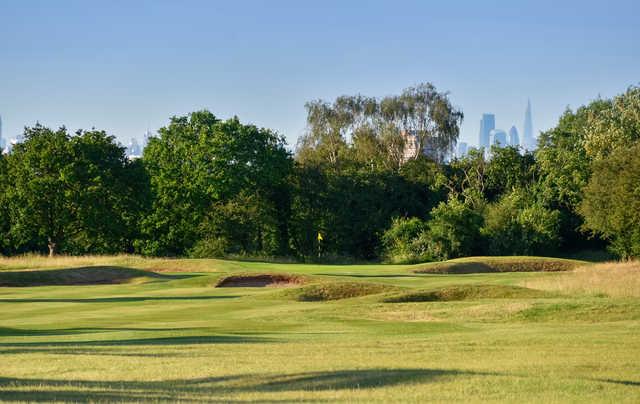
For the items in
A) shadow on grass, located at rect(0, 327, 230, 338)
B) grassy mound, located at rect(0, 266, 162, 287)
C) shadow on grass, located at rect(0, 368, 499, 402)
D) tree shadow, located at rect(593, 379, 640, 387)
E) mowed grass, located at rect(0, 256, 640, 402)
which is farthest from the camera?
grassy mound, located at rect(0, 266, 162, 287)

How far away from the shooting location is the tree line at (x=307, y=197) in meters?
62.8

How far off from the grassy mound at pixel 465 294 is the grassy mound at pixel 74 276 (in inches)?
711

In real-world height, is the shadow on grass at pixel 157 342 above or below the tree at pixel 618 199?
below

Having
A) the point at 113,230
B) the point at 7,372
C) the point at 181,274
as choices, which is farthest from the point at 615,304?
the point at 113,230

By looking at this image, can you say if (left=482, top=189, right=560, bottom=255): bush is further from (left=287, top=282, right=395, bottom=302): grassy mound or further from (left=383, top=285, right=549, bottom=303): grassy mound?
(left=383, top=285, right=549, bottom=303): grassy mound

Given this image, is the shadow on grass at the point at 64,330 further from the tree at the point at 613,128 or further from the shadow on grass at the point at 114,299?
the tree at the point at 613,128

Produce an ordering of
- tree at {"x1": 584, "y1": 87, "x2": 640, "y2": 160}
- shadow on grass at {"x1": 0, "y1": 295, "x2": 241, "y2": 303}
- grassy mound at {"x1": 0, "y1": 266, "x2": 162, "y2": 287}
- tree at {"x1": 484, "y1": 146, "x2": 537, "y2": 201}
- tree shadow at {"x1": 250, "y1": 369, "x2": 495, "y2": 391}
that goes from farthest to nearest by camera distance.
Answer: tree at {"x1": 484, "y1": 146, "x2": 537, "y2": 201}
tree at {"x1": 584, "y1": 87, "x2": 640, "y2": 160}
grassy mound at {"x1": 0, "y1": 266, "x2": 162, "y2": 287}
shadow on grass at {"x1": 0, "y1": 295, "x2": 241, "y2": 303}
tree shadow at {"x1": 250, "y1": 369, "x2": 495, "y2": 391}

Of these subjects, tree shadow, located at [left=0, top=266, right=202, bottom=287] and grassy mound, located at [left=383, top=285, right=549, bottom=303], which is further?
tree shadow, located at [left=0, top=266, right=202, bottom=287]

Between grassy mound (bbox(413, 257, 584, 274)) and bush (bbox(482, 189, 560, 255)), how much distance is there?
474 inches

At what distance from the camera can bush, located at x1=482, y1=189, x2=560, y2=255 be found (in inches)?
2613

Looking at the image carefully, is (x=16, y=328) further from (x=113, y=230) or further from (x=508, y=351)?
(x=113, y=230)

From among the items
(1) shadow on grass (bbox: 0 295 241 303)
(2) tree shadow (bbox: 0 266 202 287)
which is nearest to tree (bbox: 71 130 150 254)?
(2) tree shadow (bbox: 0 266 202 287)

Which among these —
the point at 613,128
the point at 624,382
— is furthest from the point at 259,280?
the point at 613,128

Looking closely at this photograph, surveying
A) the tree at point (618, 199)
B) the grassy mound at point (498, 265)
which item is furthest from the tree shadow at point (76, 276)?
the tree at point (618, 199)
